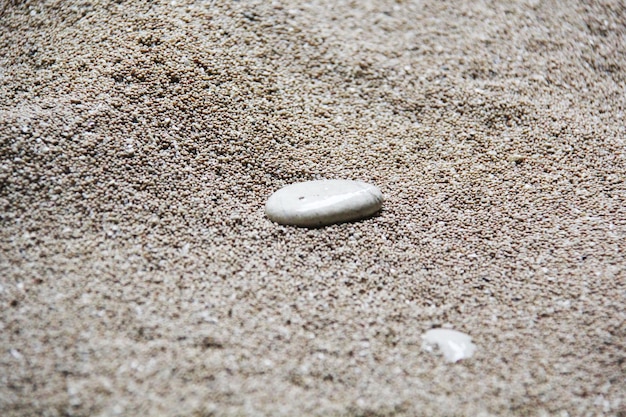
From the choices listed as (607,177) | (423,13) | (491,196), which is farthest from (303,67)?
(607,177)

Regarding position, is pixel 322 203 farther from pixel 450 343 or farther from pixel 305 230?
pixel 450 343

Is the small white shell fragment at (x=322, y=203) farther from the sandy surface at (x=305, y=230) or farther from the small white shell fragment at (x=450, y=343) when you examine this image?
the small white shell fragment at (x=450, y=343)

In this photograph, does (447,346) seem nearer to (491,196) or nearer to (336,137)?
(491,196)

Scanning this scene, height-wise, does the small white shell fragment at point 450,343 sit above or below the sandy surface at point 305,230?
below

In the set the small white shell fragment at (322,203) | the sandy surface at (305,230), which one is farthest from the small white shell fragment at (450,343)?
the small white shell fragment at (322,203)

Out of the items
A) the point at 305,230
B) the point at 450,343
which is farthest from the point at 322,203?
the point at 450,343

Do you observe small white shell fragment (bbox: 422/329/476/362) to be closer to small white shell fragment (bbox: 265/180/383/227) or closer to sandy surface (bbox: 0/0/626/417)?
sandy surface (bbox: 0/0/626/417)

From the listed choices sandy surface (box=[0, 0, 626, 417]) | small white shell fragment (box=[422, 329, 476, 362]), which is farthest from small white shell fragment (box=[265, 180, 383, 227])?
small white shell fragment (box=[422, 329, 476, 362])
